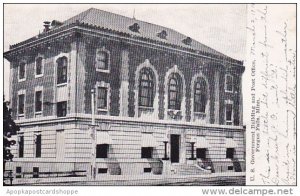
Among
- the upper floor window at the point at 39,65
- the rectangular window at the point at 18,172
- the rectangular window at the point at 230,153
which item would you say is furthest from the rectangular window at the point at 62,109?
the rectangular window at the point at 230,153

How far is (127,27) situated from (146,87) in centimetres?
175

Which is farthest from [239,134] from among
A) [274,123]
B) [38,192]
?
[38,192]

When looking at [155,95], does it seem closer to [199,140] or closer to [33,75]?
[199,140]

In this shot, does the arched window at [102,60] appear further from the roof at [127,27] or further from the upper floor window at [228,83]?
the upper floor window at [228,83]

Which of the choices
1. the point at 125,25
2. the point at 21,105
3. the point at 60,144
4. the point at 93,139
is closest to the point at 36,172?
the point at 60,144

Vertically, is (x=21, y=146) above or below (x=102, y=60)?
below

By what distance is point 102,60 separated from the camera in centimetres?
1783

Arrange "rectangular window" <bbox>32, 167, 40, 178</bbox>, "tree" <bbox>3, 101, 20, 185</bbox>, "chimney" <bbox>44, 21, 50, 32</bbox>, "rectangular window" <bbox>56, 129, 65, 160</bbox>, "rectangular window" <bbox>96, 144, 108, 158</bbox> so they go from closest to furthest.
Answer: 1. "tree" <bbox>3, 101, 20, 185</bbox>
2. "chimney" <bbox>44, 21, 50, 32</bbox>
3. "rectangular window" <bbox>32, 167, 40, 178</bbox>
4. "rectangular window" <bbox>56, 129, 65, 160</bbox>
5. "rectangular window" <bbox>96, 144, 108, 158</bbox>

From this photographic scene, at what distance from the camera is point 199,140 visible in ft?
60.6

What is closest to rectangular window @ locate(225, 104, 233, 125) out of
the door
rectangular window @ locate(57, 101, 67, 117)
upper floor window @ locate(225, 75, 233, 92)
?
upper floor window @ locate(225, 75, 233, 92)

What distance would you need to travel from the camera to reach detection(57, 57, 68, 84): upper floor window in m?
17.4

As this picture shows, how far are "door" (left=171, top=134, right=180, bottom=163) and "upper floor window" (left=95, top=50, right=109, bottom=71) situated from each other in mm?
2458

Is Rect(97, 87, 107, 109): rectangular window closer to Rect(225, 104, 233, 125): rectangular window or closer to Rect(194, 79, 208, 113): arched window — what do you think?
Rect(194, 79, 208, 113): arched window

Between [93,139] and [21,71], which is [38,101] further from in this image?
[93,139]
